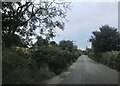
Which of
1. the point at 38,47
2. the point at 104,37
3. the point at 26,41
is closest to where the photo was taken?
the point at 26,41

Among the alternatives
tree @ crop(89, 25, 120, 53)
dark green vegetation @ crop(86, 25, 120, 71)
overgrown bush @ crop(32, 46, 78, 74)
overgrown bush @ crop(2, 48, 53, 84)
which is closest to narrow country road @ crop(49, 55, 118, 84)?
overgrown bush @ crop(32, 46, 78, 74)

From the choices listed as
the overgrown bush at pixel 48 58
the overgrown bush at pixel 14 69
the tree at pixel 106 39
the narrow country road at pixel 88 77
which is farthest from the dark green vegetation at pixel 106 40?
the overgrown bush at pixel 14 69

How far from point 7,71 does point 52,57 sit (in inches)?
588

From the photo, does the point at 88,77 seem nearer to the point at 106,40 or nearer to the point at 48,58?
the point at 48,58

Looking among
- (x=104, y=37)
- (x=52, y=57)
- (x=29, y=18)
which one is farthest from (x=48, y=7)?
(x=104, y=37)

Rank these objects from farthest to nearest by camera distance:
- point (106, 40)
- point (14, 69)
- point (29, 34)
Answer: point (106, 40) < point (29, 34) < point (14, 69)

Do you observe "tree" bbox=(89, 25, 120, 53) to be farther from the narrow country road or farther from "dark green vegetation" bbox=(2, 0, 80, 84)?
"dark green vegetation" bbox=(2, 0, 80, 84)

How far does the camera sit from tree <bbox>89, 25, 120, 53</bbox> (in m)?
67.4

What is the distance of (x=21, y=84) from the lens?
1808 centimetres

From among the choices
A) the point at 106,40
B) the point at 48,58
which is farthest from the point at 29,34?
the point at 106,40

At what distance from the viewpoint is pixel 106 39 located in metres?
69.4

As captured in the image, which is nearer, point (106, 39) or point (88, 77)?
point (88, 77)

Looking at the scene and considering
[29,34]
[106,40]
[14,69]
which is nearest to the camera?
[14,69]

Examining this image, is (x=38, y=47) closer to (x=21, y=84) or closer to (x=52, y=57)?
(x=52, y=57)
